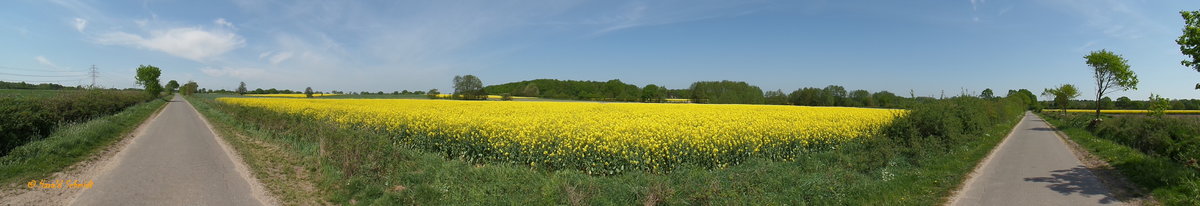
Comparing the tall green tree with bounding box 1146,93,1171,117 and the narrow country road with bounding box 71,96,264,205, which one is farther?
the tall green tree with bounding box 1146,93,1171,117

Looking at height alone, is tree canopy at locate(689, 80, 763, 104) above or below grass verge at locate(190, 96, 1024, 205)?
above

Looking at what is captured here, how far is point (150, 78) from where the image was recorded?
6650 centimetres

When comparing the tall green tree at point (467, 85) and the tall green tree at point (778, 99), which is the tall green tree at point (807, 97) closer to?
the tall green tree at point (778, 99)

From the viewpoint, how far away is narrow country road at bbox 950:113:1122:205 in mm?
5805

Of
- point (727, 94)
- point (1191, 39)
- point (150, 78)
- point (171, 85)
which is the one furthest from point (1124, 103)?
point (171, 85)

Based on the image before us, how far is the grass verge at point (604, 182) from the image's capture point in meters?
5.34

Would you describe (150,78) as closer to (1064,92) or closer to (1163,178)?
(1163,178)

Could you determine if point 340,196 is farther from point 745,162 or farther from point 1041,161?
point 1041,161

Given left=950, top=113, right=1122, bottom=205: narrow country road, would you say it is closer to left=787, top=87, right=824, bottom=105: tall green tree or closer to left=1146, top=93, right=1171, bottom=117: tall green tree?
left=1146, top=93, right=1171, bottom=117: tall green tree

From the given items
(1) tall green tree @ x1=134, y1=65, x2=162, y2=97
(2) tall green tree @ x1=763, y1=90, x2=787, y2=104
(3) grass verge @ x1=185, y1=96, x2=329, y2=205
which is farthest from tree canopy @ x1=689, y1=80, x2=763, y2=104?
(1) tall green tree @ x1=134, y1=65, x2=162, y2=97

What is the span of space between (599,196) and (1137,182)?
8733 millimetres

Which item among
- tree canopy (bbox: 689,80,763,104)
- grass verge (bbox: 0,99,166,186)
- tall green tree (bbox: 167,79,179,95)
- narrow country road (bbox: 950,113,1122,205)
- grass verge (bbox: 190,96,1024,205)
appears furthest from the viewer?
tall green tree (bbox: 167,79,179,95)

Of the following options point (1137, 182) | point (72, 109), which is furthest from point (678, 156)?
point (72, 109)

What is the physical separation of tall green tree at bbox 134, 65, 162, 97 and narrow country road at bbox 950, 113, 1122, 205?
92.3 meters
